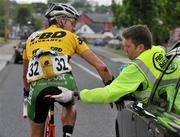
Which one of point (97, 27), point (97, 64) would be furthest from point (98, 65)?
point (97, 27)

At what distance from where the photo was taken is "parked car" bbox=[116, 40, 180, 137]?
13.3 feet

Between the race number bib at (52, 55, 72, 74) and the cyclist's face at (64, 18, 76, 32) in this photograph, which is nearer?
the race number bib at (52, 55, 72, 74)

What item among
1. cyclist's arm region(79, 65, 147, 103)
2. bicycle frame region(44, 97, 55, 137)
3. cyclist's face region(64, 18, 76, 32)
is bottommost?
bicycle frame region(44, 97, 55, 137)

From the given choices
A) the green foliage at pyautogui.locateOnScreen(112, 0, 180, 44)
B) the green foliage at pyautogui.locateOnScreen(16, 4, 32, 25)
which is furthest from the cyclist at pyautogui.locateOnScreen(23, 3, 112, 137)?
the green foliage at pyautogui.locateOnScreen(16, 4, 32, 25)

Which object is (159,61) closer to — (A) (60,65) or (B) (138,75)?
(B) (138,75)

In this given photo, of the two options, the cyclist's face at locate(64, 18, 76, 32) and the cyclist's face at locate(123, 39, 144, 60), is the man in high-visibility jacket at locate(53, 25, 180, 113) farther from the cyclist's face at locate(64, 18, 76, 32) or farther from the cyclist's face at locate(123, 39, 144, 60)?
the cyclist's face at locate(64, 18, 76, 32)

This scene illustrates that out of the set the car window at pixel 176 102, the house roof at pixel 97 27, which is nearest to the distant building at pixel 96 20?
the house roof at pixel 97 27

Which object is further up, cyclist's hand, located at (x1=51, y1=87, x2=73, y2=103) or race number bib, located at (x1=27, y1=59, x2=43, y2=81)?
race number bib, located at (x1=27, y1=59, x2=43, y2=81)

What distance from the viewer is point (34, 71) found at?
5684 millimetres

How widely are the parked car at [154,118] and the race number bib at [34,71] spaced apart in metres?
0.88

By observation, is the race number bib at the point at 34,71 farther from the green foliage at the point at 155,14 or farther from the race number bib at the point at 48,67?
the green foliage at the point at 155,14

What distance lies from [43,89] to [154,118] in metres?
1.51

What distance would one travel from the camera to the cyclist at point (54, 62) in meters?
5.63

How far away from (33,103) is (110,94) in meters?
1.21
